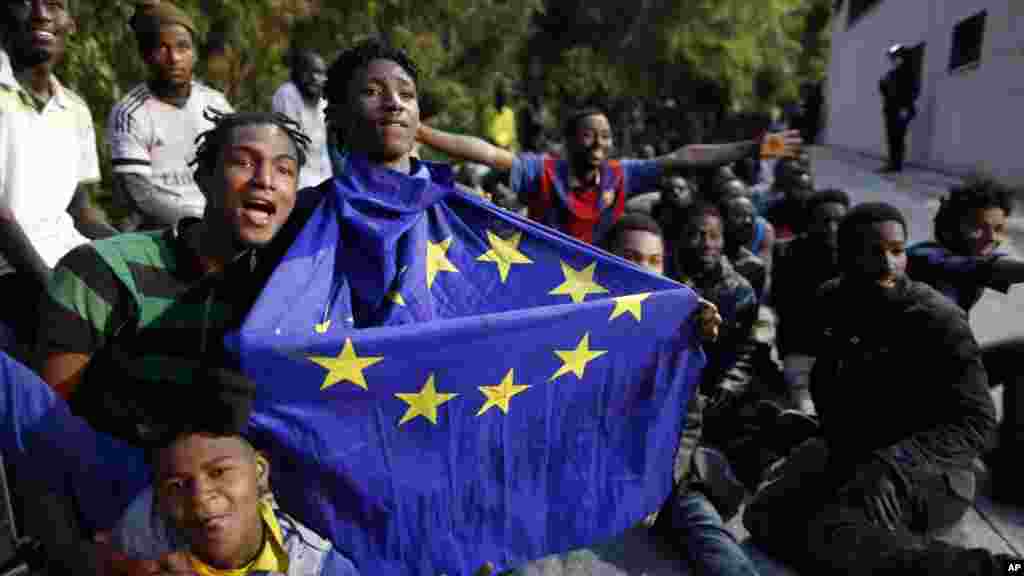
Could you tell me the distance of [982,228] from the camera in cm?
349

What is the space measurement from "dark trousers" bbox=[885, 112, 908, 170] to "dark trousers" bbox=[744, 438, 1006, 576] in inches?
411

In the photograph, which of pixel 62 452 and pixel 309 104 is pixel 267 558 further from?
pixel 309 104

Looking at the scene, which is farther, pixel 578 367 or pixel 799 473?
pixel 799 473

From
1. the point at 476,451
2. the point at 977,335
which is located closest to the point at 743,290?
the point at 476,451

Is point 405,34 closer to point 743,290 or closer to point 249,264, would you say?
point 743,290

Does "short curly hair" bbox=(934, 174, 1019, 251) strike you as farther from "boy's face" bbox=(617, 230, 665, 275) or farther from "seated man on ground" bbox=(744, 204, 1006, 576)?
"boy's face" bbox=(617, 230, 665, 275)

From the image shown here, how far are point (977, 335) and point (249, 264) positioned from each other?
4.91m

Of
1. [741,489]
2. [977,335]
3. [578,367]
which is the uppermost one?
[578,367]

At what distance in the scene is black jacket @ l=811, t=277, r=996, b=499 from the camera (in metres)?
2.75

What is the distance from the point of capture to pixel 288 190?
2.18 metres

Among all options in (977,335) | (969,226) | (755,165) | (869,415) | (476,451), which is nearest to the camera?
(476,451)

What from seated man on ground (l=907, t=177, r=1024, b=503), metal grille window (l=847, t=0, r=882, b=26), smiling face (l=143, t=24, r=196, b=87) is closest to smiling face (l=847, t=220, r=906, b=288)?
seated man on ground (l=907, t=177, r=1024, b=503)

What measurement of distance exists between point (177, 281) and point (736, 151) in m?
2.49

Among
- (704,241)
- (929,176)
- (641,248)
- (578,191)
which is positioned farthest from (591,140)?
(929,176)
